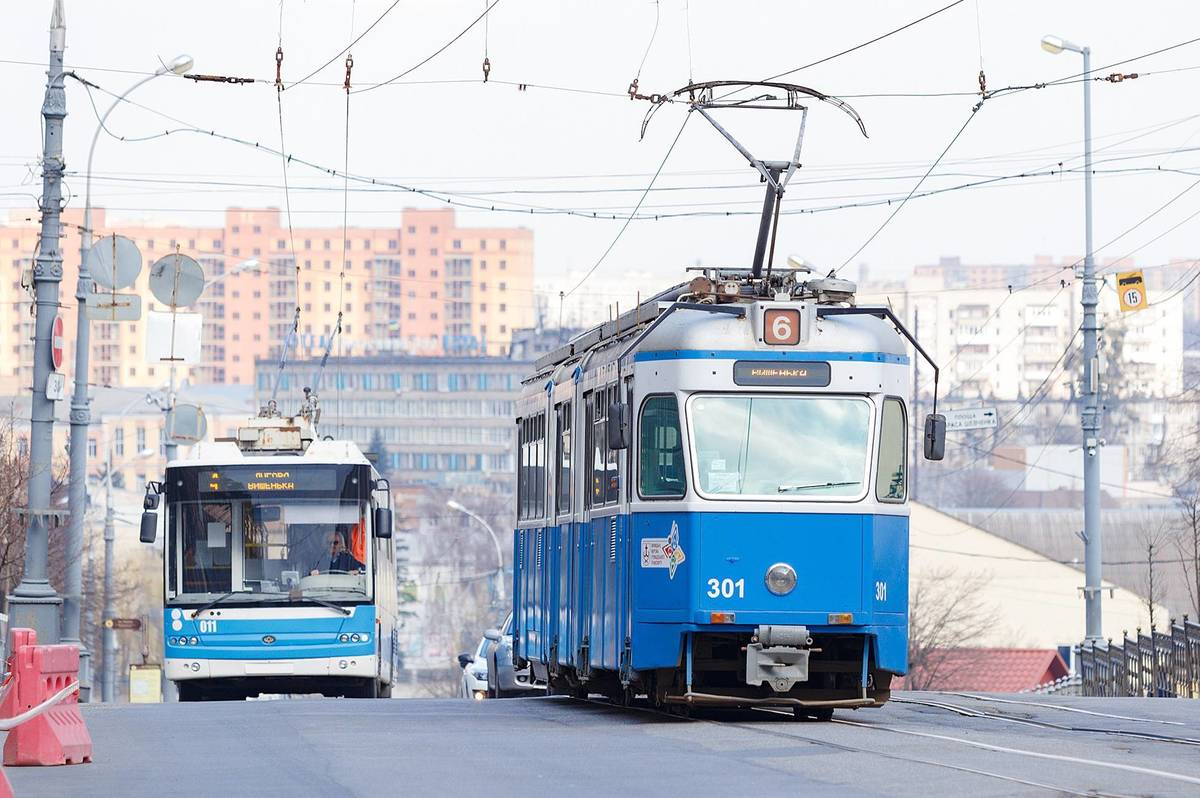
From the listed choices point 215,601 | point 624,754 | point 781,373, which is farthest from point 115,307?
point 624,754

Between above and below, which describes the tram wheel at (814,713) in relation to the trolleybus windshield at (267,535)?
below

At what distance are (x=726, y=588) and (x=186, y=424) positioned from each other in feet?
76.5

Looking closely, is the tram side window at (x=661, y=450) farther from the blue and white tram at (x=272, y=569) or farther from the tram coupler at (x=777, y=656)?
the blue and white tram at (x=272, y=569)

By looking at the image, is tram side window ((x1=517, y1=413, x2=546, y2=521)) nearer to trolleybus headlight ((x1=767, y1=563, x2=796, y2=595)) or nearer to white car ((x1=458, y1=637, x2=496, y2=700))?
trolleybus headlight ((x1=767, y1=563, x2=796, y2=595))

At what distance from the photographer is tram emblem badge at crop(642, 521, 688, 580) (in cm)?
1686

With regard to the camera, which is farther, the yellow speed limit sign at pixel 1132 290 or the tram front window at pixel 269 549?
the yellow speed limit sign at pixel 1132 290

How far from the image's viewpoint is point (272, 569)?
26109 mm

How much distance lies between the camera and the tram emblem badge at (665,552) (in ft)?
55.3

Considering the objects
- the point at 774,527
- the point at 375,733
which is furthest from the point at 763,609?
the point at 375,733

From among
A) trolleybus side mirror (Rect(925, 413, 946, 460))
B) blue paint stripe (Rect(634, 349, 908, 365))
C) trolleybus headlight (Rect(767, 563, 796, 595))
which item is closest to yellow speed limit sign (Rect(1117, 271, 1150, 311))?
trolleybus side mirror (Rect(925, 413, 946, 460))

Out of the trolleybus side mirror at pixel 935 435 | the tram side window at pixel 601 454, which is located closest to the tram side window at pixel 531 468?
the tram side window at pixel 601 454

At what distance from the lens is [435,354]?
636ft

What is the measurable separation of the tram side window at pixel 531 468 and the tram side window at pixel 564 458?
0.93 meters

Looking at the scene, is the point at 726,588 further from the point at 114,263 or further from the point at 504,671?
the point at 114,263
